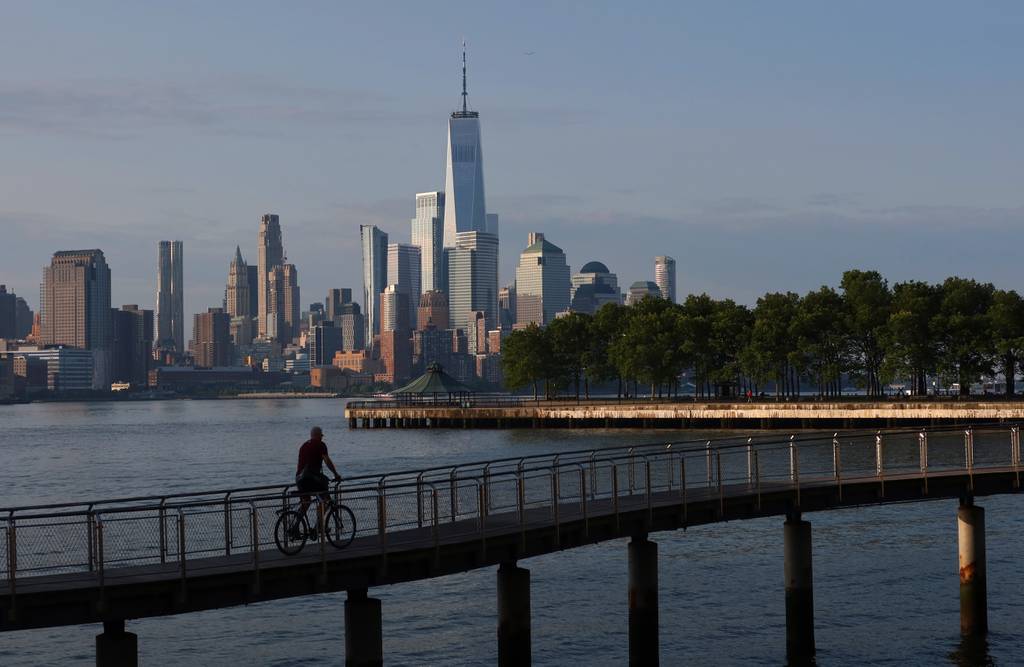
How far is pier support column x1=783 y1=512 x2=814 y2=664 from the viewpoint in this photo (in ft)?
113

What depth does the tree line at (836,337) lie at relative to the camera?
5566 inches

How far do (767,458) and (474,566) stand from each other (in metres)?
61.7

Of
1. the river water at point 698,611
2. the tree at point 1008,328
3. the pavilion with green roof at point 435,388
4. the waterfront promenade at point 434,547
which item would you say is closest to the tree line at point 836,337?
the tree at point 1008,328

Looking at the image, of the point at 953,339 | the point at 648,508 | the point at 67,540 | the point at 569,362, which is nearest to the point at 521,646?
the point at 648,508

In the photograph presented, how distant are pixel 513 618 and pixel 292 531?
5591 mm

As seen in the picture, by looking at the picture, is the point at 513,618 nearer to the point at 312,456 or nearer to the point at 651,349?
the point at 312,456

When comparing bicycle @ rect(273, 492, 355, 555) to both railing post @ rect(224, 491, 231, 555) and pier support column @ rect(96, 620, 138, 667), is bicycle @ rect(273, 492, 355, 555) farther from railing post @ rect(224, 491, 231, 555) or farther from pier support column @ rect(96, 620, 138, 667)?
pier support column @ rect(96, 620, 138, 667)

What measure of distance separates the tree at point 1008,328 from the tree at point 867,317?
38.5 ft

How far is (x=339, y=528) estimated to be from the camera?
28.2m

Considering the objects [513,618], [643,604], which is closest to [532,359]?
[643,604]

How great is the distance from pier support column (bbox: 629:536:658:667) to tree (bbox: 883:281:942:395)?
373 ft

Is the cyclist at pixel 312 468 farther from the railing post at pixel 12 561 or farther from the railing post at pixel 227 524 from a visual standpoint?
the railing post at pixel 12 561

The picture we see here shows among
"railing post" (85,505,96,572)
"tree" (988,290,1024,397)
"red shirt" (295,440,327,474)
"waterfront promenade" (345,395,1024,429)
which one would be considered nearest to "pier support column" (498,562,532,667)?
"red shirt" (295,440,327,474)

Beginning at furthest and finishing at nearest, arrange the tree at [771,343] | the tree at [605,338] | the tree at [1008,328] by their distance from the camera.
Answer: the tree at [605,338] → the tree at [771,343] → the tree at [1008,328]
